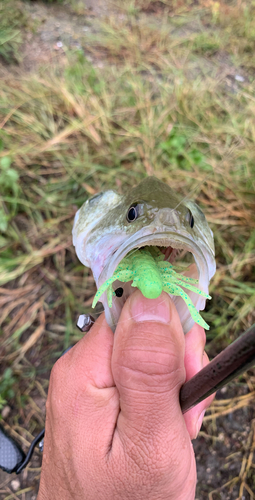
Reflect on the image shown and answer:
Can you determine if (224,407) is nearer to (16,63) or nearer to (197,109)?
(197,109)

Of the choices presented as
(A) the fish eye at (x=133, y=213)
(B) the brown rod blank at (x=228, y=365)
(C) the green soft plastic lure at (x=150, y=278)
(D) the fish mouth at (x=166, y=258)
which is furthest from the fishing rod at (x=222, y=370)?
(A) the fish eye at (x=133, y=213)

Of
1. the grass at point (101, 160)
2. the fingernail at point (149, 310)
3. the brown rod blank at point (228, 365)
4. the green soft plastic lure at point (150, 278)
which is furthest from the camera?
the grass at point (101, 160)

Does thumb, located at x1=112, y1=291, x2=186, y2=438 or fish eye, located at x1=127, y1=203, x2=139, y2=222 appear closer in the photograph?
thumb, located at x1=112, y1=291, x2=186, y2=438

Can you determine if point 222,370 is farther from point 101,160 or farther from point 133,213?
point 101,160

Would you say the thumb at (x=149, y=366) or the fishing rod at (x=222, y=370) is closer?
the fishing rod at (x=222, y=370)

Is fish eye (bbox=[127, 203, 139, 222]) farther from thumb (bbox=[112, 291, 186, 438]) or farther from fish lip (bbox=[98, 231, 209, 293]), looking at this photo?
thumb (bbox=[112, 291, 186, 438])

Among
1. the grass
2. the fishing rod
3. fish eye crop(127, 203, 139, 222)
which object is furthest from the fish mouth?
the grass

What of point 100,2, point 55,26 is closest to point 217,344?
point 55,26

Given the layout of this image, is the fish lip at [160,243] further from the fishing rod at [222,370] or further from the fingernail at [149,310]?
the fishing rod at [222,370]
